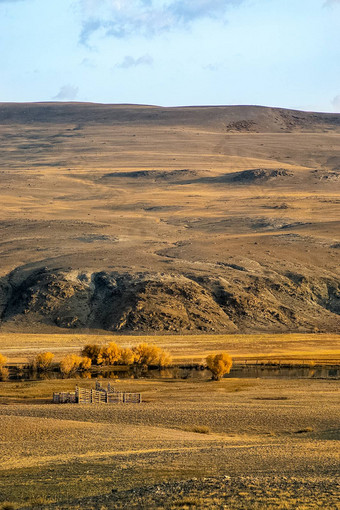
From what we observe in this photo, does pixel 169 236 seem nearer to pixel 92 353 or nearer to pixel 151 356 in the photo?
pixel 92 353

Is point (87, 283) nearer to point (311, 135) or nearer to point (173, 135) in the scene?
point (173, 135)

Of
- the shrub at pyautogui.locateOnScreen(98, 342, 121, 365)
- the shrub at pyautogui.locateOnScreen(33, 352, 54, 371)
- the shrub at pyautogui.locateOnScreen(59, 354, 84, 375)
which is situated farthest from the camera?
the shrub at pyautogui.locateOnScreen(98, 342, 121, 365)

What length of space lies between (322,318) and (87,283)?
25.8 meters

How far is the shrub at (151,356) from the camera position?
52.9 m

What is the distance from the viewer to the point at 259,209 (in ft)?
378

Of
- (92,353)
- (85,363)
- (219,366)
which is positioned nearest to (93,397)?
(219,366)

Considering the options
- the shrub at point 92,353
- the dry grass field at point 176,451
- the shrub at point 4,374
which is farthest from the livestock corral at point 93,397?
the shrub at point 92,353

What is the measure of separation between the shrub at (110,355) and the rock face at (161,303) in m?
14.7

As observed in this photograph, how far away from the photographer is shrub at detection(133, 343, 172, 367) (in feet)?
174

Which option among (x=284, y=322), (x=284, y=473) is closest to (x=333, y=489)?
(x=284, y=473)

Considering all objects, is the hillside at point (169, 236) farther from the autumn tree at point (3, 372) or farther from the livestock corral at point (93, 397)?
the livestock corral at point (93, 397)

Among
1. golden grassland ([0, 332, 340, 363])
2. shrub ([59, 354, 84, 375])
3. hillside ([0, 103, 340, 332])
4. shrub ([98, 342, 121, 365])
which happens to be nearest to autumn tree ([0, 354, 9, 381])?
shrub ([59, 354, 84, 375])

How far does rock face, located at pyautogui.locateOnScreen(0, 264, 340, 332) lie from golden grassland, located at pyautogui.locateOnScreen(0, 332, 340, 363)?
15.3ft

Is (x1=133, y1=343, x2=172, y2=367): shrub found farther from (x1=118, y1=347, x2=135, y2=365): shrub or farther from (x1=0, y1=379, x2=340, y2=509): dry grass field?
(x1=0, y1=379, x2=340, y2=509): dry grass field
